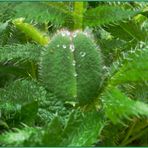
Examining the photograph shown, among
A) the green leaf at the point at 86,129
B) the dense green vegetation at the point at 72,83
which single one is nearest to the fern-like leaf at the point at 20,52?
the dense green vegetation at the point at 72,83

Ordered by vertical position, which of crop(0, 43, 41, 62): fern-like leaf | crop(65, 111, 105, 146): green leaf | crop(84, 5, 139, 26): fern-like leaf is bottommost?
crop(65, 111, 105, 146): green leaf

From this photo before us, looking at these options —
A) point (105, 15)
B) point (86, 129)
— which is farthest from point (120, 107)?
point (105, 15)

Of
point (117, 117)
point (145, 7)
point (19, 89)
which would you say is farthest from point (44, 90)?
point (145, 7)

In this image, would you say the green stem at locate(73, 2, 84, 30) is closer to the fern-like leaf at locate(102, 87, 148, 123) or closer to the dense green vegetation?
the dense green vegetation

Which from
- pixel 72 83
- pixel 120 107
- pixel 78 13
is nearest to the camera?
pixel 120 107

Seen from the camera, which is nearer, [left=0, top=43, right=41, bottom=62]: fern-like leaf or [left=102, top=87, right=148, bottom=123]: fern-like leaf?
[left=102, top=87, right=148, bottom=123]: fern-like leaf

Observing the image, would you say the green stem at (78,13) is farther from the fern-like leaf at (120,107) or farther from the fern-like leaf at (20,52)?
the fern-like leaf at (120,107)

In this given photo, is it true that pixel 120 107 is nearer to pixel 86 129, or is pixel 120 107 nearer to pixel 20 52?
pixel 86 129

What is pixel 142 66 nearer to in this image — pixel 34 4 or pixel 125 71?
pixel 125 71

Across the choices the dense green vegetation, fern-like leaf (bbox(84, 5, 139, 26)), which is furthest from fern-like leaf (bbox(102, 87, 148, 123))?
fern-like leaf (bbox(84, 5, 139, 26))
